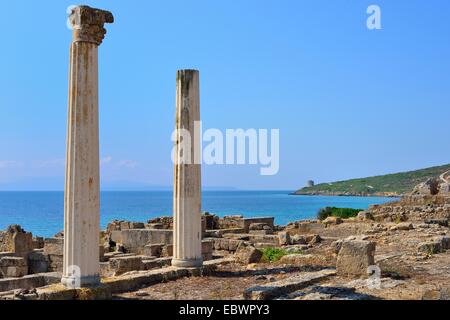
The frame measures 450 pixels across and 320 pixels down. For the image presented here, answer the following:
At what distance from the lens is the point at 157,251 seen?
16.8 metres

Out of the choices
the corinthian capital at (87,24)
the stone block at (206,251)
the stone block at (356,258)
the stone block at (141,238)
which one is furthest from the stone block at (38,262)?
the stone block at (356,258)

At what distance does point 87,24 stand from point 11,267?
31.6 ft

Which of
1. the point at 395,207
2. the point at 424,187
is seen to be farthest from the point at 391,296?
the point at 424,187

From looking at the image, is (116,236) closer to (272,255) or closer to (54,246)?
(54,246)

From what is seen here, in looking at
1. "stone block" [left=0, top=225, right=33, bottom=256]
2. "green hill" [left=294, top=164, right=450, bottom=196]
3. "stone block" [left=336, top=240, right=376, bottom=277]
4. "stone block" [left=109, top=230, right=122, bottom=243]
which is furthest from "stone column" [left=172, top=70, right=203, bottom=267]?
"green hill" [left=294, top=164, right=450, bottom=196]

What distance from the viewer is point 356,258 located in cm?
1012

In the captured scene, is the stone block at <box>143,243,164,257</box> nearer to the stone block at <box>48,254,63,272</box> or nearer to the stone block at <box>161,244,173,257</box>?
the stone block at <box>161,244,173,257</box>

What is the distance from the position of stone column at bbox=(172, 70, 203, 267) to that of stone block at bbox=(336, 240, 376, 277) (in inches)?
118

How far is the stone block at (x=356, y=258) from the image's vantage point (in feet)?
32.9

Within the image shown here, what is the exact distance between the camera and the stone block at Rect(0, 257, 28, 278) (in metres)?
16.2

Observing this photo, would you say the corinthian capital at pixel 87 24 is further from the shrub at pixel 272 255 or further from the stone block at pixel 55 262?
the stone block at pixel 55 262

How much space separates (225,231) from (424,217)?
8.62 metres
